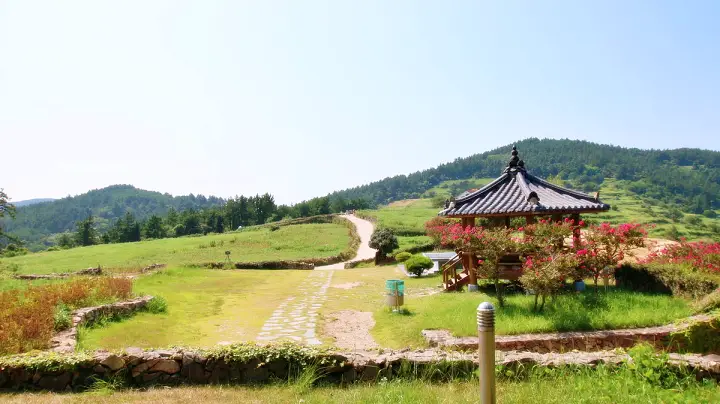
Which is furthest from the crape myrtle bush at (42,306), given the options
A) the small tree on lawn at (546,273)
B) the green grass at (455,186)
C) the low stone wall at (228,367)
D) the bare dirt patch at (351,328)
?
the green grass at (455,186)

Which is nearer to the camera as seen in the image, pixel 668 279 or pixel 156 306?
pixel 668 279

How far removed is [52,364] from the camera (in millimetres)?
6000

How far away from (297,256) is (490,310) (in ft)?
97.1

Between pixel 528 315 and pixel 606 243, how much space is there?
12.4 ft

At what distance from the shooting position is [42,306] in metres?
9.27

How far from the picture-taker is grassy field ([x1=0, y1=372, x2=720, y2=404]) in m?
4.73

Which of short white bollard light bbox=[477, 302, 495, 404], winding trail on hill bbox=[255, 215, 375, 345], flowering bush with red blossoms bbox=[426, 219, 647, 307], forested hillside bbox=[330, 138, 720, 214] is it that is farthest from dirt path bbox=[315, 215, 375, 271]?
forested hillside bbox=[330, 138, 720, 214]

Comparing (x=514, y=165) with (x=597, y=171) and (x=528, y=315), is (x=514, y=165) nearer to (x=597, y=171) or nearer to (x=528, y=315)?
(x=528, y=315)

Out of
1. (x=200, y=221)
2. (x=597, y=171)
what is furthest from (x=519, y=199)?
(x=597, y=171)

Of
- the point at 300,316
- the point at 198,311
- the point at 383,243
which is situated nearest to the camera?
the point at 300,316

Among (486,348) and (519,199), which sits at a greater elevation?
(519,199)

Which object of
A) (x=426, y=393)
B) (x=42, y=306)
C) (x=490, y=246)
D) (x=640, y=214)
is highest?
(x=490, y=246)

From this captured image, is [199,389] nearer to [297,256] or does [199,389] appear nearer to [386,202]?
[297,256]

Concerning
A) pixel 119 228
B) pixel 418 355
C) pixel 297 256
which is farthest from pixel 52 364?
pixel 119 228
